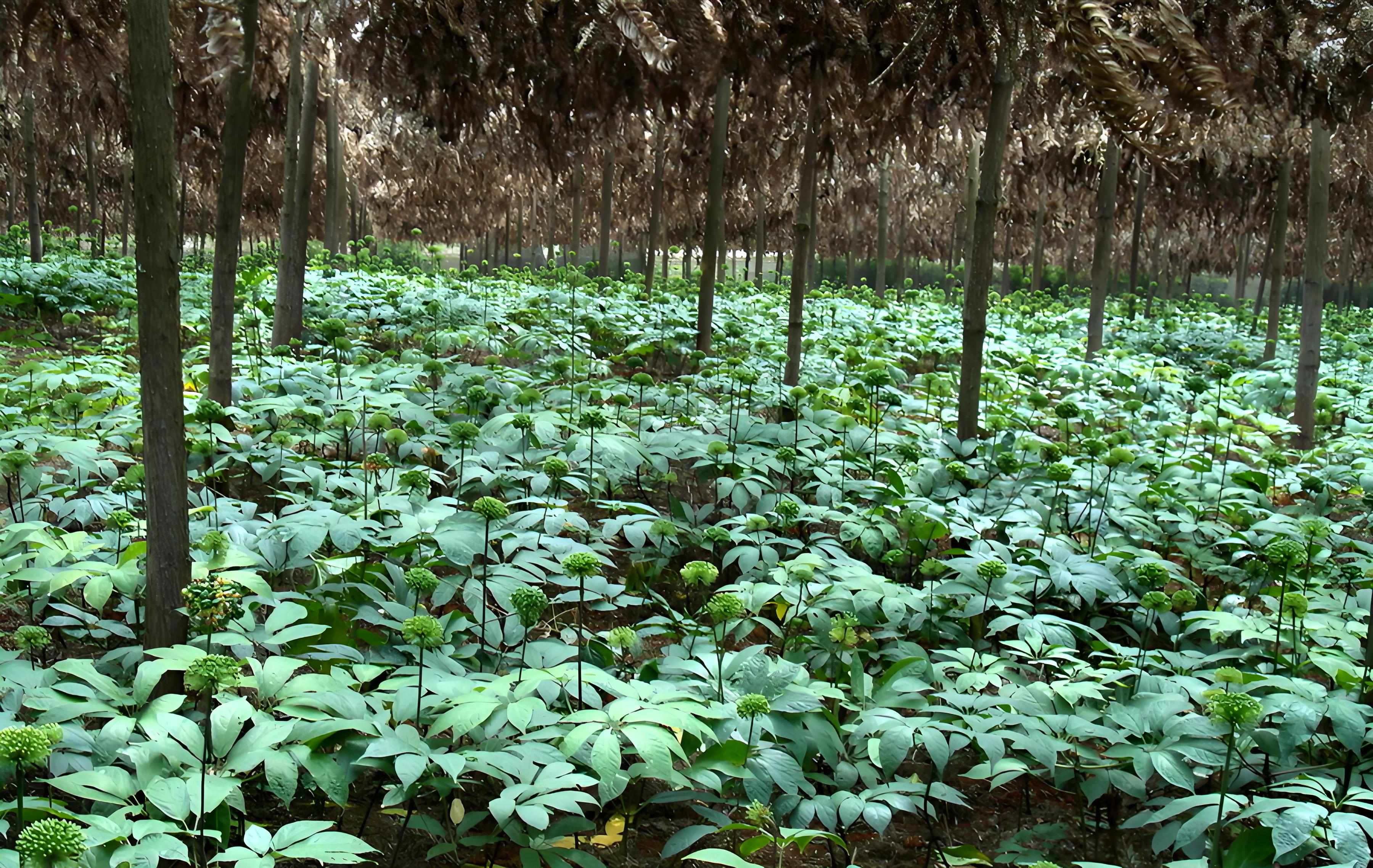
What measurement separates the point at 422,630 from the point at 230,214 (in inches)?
136

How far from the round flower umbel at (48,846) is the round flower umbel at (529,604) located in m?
1.20

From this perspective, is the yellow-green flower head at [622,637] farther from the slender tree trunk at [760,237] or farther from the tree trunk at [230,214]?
the slender tree trunk at [760,237]

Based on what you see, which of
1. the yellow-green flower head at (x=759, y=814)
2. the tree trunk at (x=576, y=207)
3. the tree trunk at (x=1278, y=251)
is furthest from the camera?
the tree trunk at (x=576, y=207)

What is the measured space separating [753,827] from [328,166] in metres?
11.4

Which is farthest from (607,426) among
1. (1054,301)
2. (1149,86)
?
(1054,301)

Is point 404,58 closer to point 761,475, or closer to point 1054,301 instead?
point 761,475

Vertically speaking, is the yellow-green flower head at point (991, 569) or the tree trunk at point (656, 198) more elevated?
the tree trunk at point (656, 198)

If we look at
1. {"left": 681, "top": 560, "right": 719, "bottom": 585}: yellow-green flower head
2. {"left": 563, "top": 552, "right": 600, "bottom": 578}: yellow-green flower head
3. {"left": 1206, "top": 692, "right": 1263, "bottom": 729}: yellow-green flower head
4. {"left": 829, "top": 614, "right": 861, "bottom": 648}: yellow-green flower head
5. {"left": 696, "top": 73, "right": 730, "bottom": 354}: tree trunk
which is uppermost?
{"left": 696, "top": 73, "right": 730, "bottom": 354}: tree trunk

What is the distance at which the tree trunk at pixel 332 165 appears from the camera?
1181cm

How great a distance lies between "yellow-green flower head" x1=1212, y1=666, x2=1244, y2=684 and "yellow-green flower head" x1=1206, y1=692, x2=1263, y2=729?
0.36 m

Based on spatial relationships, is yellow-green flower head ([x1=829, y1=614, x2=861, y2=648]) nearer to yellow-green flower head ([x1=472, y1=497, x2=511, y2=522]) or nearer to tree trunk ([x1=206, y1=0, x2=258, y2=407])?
yellow-green flower head ([x1=472, y1=497, x2=511, y2=522])

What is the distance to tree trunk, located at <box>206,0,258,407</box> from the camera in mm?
4805

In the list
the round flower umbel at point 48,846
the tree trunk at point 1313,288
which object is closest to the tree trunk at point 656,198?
the tree trunk at point 1313,288

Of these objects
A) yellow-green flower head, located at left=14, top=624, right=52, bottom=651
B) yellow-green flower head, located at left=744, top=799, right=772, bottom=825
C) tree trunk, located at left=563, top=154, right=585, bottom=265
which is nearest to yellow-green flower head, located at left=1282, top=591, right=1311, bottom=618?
yellow-green flower head, located at left=744, top=799, right=772, bottom=825
